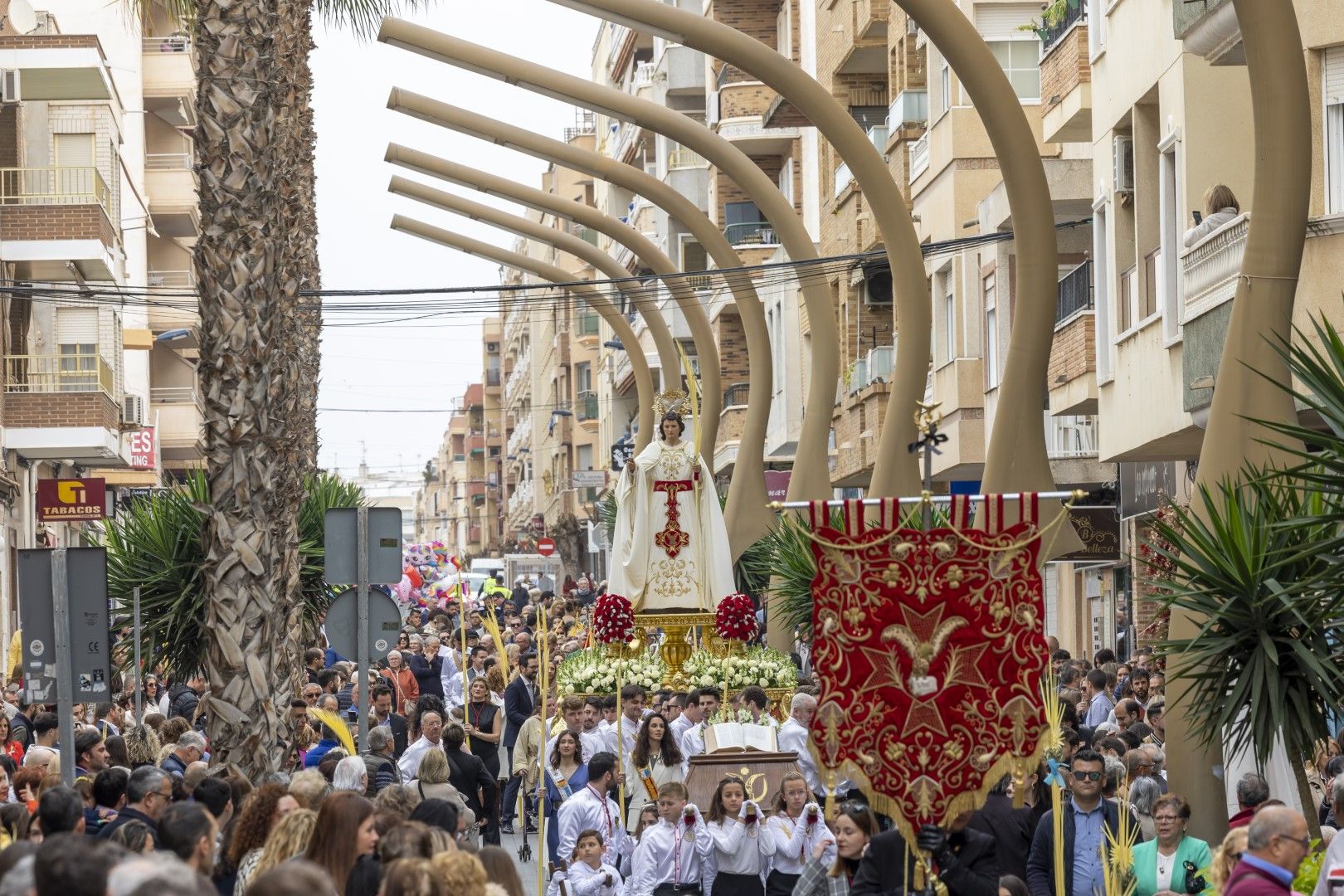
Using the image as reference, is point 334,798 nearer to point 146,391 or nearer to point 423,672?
point 423,672

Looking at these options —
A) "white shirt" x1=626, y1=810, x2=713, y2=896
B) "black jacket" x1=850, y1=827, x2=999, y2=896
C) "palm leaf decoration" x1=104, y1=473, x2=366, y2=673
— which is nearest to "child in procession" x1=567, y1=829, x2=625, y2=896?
"white shirt" x1=626, y1=810, x2=713, y2=896

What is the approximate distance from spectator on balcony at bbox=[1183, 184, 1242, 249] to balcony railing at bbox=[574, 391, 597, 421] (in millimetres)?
67629

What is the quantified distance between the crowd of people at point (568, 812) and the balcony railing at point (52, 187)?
651 inches

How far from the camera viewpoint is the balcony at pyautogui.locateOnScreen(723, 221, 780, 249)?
51.8 metres

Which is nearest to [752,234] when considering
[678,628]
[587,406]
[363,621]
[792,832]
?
[678,628]

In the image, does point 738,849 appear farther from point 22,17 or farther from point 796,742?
point 22,17

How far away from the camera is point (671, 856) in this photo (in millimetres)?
13797

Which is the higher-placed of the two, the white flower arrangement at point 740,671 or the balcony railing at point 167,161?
the balcony railing at point 167,161

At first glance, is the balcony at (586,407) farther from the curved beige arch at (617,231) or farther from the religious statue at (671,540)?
the religious statue at (671,540)

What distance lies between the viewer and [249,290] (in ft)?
50.6

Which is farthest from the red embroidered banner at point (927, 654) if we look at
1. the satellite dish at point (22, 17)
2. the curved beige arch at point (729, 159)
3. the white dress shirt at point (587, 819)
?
the satellite dish at point (22, 17)

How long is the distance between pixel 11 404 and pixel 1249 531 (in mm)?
28152

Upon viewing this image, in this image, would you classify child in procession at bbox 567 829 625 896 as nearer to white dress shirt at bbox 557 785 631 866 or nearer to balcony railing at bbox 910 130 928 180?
white dress shirt at bbox 557 785 631 866

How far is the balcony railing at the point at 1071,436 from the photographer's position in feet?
110
